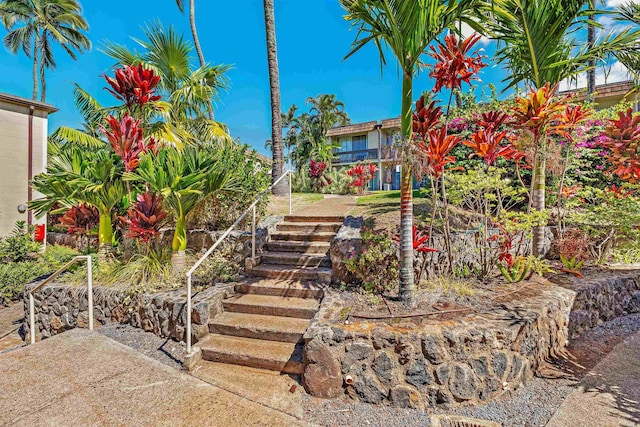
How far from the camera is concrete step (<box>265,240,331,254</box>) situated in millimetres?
5495

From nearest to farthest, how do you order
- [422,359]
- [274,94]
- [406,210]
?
[422,359], [406,210], [274,94]

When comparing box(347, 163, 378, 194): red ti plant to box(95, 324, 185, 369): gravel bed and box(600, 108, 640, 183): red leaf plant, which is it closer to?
box(600, 108, 640, 183): red leaf plant

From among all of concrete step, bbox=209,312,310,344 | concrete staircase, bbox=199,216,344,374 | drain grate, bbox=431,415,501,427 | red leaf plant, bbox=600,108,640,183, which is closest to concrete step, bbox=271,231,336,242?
concrete staircase, bbox=199,216,344,374

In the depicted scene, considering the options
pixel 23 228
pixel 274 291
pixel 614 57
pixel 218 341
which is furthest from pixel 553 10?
pixel 23 228

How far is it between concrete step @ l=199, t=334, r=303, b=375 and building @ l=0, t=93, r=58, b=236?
10220 millimetres

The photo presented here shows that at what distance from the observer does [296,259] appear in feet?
17.1

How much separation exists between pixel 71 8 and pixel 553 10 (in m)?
26.9

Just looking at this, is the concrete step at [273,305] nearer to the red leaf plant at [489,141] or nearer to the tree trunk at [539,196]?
the red leaf plant at [489,141]

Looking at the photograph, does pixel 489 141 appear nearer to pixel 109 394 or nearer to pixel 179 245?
pixel 179 245

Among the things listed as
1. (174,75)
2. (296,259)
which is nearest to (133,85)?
(174,75)

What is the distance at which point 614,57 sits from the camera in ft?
16.8

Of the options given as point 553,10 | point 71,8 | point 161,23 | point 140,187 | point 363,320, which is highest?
point 71,8

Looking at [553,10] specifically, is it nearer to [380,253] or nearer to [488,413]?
[380,253]

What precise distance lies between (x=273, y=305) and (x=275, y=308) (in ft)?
0.20
